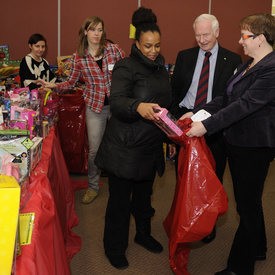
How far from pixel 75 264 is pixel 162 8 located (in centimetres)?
388

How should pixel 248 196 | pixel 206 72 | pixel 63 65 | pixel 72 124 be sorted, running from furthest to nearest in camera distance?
pixel 63 65, pixel 72 124, pixel 206 72, pixel 248 196

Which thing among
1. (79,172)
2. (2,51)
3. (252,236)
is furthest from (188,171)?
(2,51)

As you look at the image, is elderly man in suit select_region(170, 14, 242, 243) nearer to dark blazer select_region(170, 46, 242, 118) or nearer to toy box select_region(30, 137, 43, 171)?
dark blazer select_region(170, 46, 242, 118)

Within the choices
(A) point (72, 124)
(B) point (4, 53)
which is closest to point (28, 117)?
(A) point (72, 124)

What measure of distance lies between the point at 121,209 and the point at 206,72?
3.43 feet

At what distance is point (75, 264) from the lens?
2266 millimetres

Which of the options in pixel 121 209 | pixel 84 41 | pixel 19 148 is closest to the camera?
pixel 19 148

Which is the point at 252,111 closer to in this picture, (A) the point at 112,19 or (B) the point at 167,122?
(B) the point at 167,122

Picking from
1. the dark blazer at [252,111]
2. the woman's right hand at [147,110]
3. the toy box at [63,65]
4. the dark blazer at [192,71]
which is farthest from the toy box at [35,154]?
the toy box at [63,65]

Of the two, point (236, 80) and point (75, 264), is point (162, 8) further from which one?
point (75, 264)

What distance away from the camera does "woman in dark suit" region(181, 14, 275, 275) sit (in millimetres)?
1783

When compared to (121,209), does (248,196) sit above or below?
above

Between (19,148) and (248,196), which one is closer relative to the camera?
(19,148)

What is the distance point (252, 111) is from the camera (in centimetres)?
179
